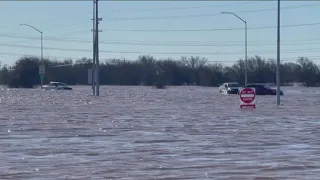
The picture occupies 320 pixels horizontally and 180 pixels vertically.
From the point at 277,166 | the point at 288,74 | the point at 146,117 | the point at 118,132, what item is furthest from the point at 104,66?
the point at 277,166

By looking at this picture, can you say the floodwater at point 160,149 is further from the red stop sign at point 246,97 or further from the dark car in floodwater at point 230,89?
the dark car in floodwater at point 230,89

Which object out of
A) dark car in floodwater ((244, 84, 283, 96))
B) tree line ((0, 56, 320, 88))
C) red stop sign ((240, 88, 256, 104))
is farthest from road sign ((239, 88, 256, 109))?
tree line ((0, 56, 320, 88))

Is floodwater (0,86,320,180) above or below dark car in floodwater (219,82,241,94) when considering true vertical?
above

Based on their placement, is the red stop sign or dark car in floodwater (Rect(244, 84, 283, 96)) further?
dark car in floodwater (Rect(244, 84, 283, 96))

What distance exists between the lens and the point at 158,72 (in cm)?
15062

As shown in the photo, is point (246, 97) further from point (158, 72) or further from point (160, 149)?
point (158, 72)

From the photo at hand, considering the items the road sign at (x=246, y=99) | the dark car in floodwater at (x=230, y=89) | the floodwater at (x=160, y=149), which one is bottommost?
the dark car in floodwater at (x=230, y=89)

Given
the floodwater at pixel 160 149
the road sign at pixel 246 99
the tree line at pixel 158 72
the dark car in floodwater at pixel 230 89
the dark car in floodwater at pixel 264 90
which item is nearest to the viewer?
the floodwater at pixel 160 149

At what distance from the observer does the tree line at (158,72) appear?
130m

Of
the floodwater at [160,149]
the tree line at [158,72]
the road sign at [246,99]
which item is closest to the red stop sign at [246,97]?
the road sign at [246,99]

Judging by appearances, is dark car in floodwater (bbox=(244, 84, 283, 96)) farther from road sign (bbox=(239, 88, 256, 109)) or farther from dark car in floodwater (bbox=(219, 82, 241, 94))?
road sign (bbox=(239, 88, 256, 109))

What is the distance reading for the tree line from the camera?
130250mm

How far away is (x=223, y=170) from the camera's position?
16.7 m

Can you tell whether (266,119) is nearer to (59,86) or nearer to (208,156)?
(208,156)
